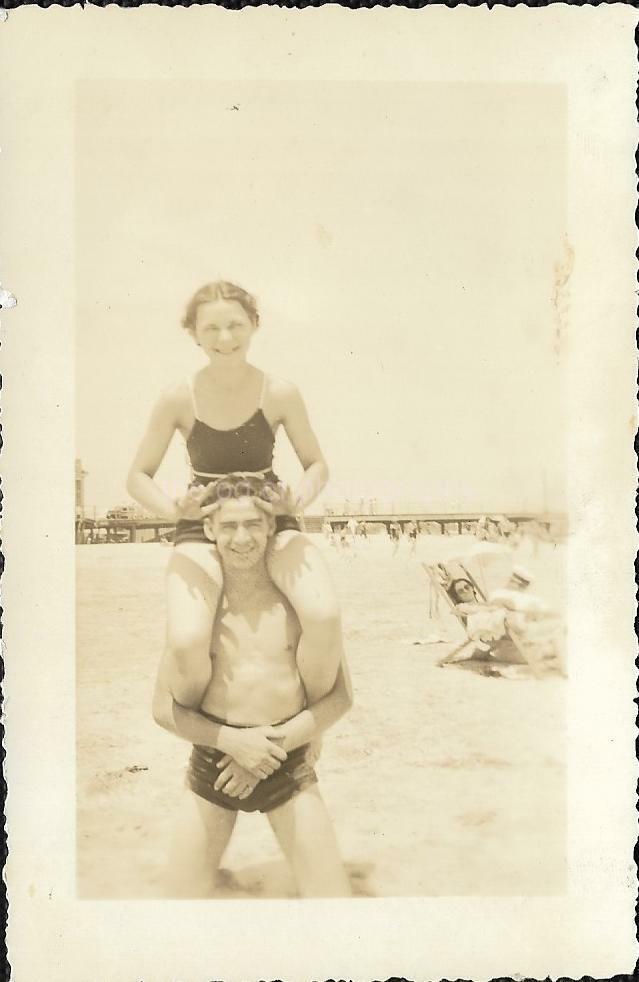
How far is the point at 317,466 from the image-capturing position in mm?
1523

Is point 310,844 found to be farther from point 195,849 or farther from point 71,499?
point 71,499

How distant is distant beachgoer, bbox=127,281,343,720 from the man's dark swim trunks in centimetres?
10

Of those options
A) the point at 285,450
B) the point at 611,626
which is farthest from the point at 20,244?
the point at 611,626

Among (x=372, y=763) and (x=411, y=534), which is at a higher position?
(x=411, y=534)

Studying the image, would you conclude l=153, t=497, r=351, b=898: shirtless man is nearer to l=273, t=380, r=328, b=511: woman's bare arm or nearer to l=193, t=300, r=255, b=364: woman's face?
l=273, t=380, r=328, b=511: woman's bare arm

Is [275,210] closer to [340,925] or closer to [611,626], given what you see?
[611,626]

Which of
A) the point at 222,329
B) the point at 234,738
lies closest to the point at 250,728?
the point at 234,738

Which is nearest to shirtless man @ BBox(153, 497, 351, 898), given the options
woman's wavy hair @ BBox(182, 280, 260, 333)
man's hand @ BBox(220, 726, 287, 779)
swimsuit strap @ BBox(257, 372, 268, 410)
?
man's hand @ BBox(220, 726, 287, 779)

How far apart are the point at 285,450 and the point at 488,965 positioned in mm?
971

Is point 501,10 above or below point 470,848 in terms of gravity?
above

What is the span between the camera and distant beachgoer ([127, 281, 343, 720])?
150cm

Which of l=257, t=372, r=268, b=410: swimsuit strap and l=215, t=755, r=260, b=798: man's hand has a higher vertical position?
l=257, t=372, r=268, b=410: swimsuit strap

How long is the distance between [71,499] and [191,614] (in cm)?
29

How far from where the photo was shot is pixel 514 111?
1526mm
